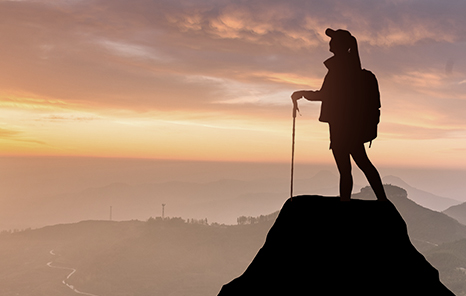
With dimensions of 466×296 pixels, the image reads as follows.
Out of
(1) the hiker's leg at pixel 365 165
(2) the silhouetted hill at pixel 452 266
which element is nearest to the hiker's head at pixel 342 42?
(1) the hiker's leg at pixel 365 165

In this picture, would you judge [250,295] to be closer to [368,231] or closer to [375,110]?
[368,231]

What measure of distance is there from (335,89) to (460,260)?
19910 cm

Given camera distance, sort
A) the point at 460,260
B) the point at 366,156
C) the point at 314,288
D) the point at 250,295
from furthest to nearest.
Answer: the point at 460,260, the point at 366,156, the point at 250,295, the point at 314,288

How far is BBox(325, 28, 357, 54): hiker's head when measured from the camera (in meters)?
13.5

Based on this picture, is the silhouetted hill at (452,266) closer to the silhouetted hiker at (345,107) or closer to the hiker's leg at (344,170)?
the hiker's leg at (344,170)

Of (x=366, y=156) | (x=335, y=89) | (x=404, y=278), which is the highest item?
(x=335, y=89)

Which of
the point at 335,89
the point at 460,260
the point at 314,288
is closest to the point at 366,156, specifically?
the point at 335,89

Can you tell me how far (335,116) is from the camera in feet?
44.3

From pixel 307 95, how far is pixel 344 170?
2796mm

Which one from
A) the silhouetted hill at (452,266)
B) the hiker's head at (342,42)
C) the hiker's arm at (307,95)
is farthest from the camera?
the silhouetted hill at (452,266)

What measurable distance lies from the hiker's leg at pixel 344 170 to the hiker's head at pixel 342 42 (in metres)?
3.27

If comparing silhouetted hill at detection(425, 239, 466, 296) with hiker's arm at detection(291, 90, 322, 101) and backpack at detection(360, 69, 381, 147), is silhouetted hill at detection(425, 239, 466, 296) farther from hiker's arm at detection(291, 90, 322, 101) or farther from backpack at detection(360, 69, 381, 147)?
hiker's arm at detection(291, 90, 322, 101)

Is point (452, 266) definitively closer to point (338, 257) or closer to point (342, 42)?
point (338, 257)

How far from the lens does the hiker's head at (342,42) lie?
531 inches
